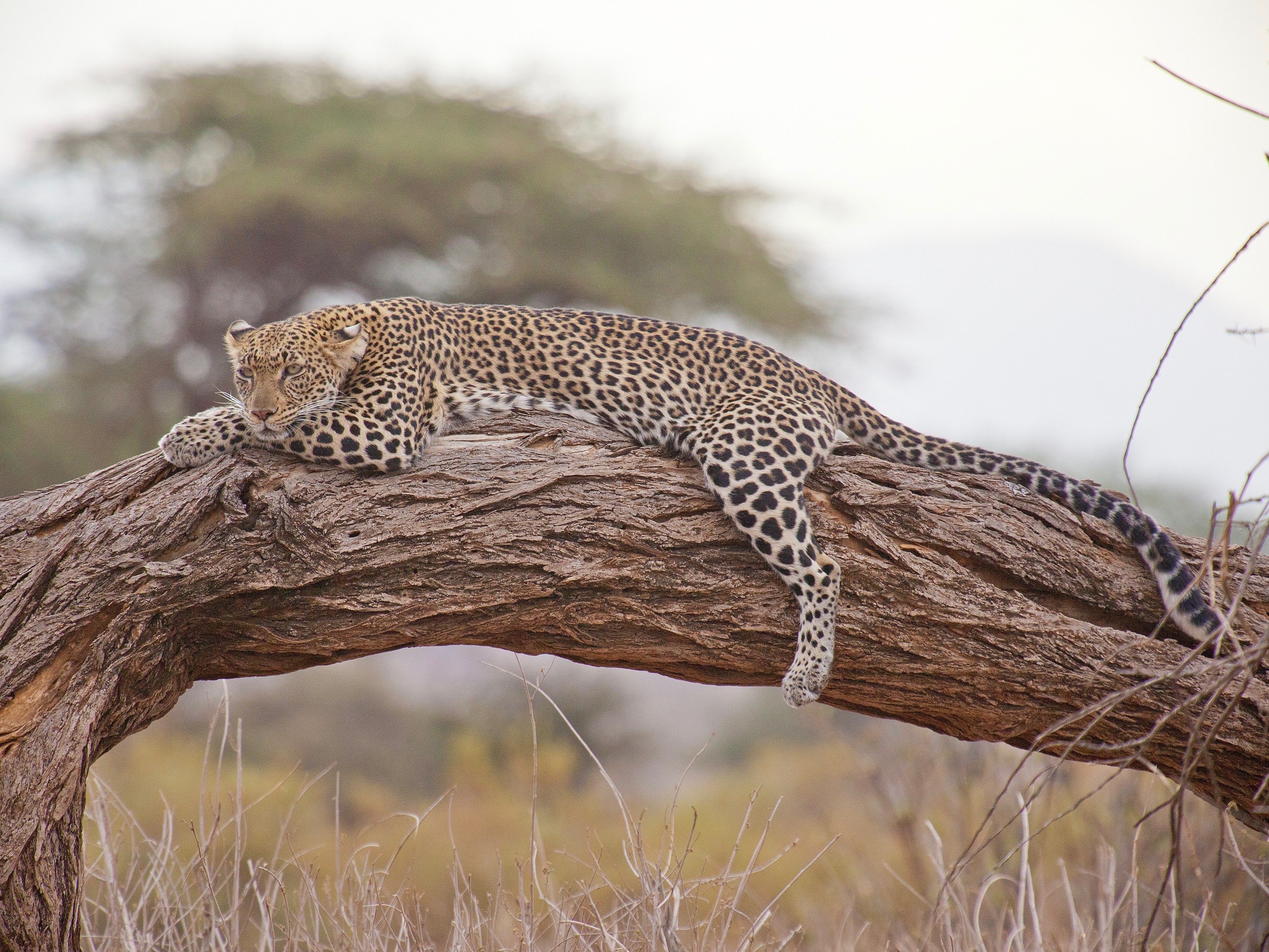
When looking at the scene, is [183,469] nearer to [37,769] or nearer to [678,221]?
[37,769]

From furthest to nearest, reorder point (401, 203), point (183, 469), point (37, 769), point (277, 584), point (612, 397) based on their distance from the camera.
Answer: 1. point (401, 203)
2. point (612, 397)
3. point (183, 469)
4. point (277, 584)
5. point (37, 769)

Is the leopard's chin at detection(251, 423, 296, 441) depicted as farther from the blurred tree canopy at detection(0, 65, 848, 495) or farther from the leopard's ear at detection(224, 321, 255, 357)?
the blurred tree canopy at detection(0, 65, 848, 495)

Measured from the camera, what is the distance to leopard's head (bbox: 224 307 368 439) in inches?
205

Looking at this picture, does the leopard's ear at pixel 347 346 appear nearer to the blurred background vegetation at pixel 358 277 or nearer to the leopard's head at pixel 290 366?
the leopard's head at pixel 290 366

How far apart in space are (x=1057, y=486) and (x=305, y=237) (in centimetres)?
1498

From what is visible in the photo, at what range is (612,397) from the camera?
19.4 ft

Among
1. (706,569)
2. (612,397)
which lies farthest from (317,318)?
(706,569)

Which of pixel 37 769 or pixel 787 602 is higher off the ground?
pixel 787 602

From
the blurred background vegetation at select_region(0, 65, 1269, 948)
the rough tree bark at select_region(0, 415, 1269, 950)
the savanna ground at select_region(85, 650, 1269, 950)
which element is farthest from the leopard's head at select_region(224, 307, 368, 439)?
the blurred background vegetation at select_region(0, 65, 1269, 948)

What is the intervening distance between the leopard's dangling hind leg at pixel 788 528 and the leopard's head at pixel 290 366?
1931mm

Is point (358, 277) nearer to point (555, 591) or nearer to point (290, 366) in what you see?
point (290, 366)

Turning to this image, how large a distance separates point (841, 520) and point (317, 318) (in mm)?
2970

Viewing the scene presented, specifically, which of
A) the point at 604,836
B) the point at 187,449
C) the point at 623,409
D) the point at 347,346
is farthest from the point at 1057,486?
the point at 604,836

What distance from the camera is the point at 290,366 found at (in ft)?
18.1
